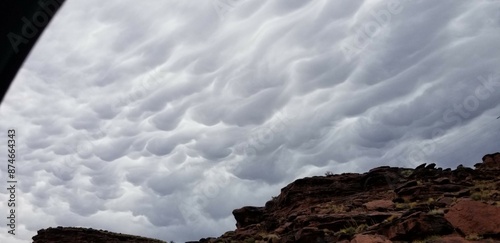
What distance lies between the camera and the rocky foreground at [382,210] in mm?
15836

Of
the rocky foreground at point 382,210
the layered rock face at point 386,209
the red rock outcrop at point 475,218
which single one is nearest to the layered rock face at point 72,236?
the rocky foreground at point 382,210

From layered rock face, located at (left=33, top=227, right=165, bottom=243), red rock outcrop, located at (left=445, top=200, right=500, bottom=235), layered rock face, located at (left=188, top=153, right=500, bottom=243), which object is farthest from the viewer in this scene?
layered rock face, located at (left=33, top=227, right=165, bottom=243)

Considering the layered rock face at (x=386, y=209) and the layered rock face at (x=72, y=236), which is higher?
the layered rock face at (x=72, y=236)

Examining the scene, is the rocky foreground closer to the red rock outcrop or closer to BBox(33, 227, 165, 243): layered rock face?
the red rock outcrop

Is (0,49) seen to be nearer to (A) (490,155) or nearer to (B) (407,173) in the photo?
(B) (407,173)

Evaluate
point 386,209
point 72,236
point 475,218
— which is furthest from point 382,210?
point 72,236

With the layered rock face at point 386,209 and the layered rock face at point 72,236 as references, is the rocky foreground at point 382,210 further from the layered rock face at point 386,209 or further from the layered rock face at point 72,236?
the layered rock face at point 72,236

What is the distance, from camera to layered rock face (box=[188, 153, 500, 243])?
1581 cm

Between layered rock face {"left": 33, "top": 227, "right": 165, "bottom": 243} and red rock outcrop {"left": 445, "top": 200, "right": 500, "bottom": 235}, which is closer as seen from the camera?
red rock outcrop {"left": 445, "top": 200, "right": 500, "bottom": 235}

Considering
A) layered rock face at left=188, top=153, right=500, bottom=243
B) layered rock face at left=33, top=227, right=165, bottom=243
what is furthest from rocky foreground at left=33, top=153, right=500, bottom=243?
layered rock face at left=33, top=227, right=165, bottom=243

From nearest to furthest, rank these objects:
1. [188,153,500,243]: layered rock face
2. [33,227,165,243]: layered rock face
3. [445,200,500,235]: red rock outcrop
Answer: [445,200,500,235]: red rock outcrop < [188,153,500,243]: layered rock face < [33,227,165,243]: layered rock face

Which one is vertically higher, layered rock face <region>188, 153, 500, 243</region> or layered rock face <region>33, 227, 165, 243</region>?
layered rock face <region>33, 227, 165, 243</region>

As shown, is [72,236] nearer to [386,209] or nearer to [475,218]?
[386,209]

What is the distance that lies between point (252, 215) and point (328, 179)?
7993mm
